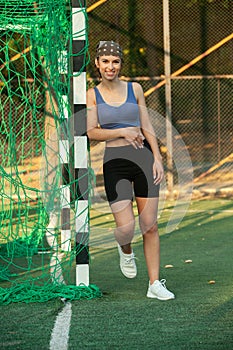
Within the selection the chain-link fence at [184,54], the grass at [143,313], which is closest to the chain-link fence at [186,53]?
the chain-link fence at [184,54]

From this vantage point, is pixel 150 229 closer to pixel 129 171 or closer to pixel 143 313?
pixel 129 171

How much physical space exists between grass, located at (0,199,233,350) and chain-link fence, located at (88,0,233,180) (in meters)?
9.35

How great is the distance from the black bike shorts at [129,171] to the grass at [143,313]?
85 centimetres

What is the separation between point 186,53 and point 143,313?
1471 centimetres

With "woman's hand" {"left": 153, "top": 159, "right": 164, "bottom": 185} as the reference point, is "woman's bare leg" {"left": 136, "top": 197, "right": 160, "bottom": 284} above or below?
below

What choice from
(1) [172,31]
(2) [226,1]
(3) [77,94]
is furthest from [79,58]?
(1) [172,31]

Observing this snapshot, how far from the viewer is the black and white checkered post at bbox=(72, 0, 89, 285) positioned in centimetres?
730

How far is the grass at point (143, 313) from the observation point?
589 cm

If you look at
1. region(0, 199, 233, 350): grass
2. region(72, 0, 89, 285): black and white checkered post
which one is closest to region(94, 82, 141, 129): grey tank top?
region(72, 0, 89, 285): black and white checkered post

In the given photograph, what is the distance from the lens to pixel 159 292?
7.15 m

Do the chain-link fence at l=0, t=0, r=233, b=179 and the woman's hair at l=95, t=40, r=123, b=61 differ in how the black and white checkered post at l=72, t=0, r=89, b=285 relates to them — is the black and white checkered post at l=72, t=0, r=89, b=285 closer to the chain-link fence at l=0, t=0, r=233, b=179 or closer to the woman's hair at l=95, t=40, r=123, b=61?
the woman's hair at l=95, t=40, r=123, b=61

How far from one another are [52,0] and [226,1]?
38.1ft

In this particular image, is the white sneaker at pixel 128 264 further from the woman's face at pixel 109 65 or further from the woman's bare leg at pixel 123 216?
the woman's face at pixel 109 65

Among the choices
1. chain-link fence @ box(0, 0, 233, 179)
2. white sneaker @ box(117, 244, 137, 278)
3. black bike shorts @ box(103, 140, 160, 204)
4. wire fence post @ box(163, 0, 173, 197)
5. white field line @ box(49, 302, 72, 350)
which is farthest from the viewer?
chain-link fence @ box(0, 0, 233, 179)
